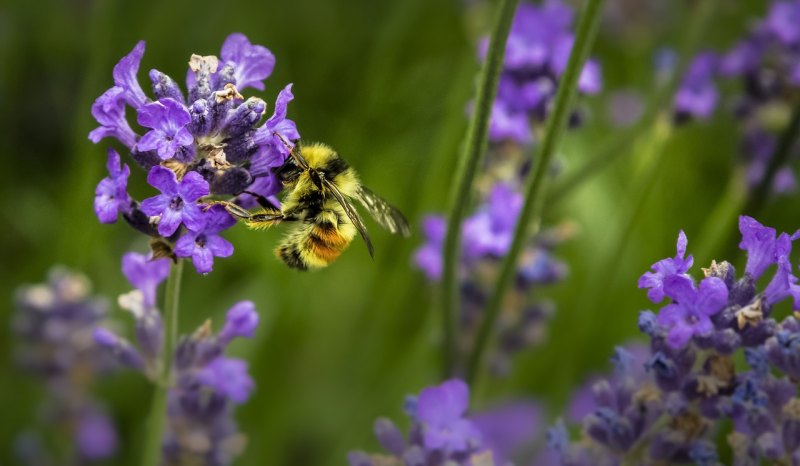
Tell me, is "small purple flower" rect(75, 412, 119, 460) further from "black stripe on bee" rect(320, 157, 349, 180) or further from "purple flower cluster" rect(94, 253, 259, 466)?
"black stripe on bee" rect(320, 157, 349, 180)

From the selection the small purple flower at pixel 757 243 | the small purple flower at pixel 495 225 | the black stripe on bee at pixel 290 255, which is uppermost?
the small purple flower at pixel 495 225

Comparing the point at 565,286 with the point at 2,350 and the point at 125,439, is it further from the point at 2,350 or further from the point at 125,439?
the point at 2,350

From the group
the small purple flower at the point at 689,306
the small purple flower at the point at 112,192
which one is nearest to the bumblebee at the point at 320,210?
the small purple flower at the point at 112,192

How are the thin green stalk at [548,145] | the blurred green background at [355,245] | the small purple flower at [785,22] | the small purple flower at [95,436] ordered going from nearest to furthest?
the thin green stalk at [548,145] < the small purple flower at [785,22] < the small purple flower at [95,436] < the blurred green background at [355,245]

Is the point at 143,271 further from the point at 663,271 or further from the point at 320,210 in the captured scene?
the point at 663,271

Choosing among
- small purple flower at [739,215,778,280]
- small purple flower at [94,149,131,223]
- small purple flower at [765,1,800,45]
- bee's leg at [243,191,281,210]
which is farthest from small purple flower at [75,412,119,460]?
small purple flower at [765,1,800,45]

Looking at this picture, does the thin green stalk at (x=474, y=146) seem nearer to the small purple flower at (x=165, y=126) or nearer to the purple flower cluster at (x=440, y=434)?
the purple flower cluster at (x=440, y=434)
